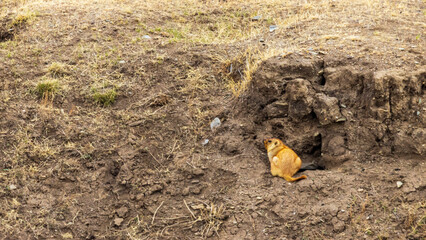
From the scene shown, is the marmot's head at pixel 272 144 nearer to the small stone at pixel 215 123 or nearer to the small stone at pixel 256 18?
the small stone at pixel 215 123

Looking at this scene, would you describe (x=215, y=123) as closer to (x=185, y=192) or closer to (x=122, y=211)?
(x=185, y=192)

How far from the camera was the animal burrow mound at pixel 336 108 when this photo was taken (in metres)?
4.38

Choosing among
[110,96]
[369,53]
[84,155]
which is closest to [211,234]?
[84,155]

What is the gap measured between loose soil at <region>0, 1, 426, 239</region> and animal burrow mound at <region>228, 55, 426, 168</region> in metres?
0.01

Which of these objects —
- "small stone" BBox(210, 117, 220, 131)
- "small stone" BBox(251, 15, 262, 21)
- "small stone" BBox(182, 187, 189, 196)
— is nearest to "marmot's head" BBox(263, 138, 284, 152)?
"small stone" BBox(210, 117, 220, 131)

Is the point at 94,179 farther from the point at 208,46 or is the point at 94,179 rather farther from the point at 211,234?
the point at 208,46

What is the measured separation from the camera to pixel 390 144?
4359 millimetres

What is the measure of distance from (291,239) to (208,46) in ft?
10.5

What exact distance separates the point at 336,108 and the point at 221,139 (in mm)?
1254

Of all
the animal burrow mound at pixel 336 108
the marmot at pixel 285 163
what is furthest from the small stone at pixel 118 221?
the animal burrow mound at pixel 336 108

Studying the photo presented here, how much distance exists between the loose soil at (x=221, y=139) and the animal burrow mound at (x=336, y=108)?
1 centimetres

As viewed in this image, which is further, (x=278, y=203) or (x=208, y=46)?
(x=208, y=46)

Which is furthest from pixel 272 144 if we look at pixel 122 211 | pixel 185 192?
pixel 122 211

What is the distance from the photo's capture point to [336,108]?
15.0ft
